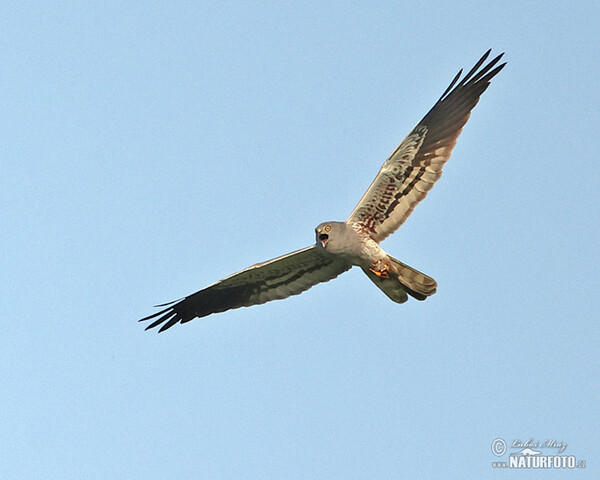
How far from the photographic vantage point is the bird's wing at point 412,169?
1299 centimetres

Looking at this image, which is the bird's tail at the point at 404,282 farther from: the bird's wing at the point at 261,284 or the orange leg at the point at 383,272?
the bird's wing at the point at 261,284

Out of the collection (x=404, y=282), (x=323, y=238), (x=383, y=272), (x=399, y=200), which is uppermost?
(x=399, y=200)

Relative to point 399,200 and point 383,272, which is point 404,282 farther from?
point 399,200

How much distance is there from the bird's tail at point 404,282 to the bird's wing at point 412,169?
585 millimetres

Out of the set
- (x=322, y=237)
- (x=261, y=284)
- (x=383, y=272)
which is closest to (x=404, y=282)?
(x=383, y=272)

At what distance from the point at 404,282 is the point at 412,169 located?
1.61 metres

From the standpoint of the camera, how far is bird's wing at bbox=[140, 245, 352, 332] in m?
13.8

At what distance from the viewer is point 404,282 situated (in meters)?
12.7

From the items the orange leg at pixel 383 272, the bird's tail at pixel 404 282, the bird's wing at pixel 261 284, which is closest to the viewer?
the bird's tail at pixel 404 282

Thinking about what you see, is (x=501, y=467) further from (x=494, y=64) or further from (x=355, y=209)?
(x=494, y=64)

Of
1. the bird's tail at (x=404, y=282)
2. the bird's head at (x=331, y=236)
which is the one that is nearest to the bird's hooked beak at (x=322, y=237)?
the bird's head at (x=331, y=236)

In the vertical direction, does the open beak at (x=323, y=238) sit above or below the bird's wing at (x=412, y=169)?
below

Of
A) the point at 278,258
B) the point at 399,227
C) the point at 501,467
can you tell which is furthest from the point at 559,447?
the point at 278,258

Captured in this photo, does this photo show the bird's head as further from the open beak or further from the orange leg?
the orange leg
